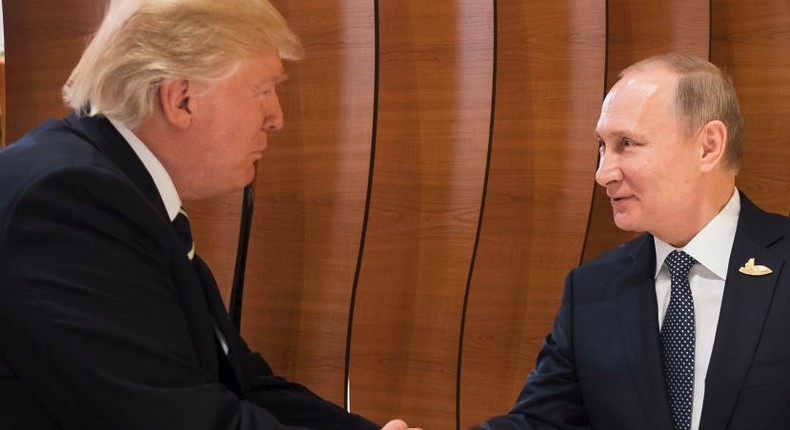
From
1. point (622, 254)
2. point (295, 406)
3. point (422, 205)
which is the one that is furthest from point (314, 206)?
point (622, 254)

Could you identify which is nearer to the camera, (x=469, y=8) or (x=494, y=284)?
(x=469, y=8)

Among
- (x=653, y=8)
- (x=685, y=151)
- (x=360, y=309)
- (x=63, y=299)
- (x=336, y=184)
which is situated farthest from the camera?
(x=653, y=8)

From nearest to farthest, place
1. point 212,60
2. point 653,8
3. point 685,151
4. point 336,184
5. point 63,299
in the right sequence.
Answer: point 63,299, point 212,60, point 685,151, point 336,184, point 653,8

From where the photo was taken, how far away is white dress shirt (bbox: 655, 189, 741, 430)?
5.79ft

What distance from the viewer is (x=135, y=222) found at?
141 cm

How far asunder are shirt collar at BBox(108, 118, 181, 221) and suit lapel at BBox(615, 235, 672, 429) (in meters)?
0.77

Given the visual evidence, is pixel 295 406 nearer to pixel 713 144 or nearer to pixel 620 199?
pixel 620 199

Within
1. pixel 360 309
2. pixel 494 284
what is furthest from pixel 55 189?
pixel 494 284

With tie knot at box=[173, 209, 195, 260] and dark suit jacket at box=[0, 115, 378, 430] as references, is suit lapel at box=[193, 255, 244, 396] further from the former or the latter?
dark suit jacket at box=[0, 115, 378, 430]

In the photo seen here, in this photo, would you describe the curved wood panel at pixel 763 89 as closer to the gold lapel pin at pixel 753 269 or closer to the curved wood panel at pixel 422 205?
the curved wood panel at pixel 422 205

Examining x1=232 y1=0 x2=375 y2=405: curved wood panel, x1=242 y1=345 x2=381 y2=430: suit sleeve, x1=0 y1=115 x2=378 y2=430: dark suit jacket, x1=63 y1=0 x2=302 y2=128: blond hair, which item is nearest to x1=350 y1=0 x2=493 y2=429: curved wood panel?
x1=232 y1=0 x2=375 y2=405: curved wood panel

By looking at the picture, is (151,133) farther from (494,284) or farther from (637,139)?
(494,284)

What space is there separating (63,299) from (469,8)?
1929 mm

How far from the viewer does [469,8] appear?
303 cm
